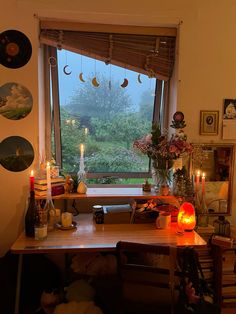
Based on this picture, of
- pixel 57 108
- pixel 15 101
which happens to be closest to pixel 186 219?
pixel 57 108

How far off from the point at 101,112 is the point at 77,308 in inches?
58.8

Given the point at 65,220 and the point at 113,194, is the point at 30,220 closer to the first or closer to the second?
the point at 65,220

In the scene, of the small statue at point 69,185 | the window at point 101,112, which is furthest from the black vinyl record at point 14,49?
the small statue at point 69,185

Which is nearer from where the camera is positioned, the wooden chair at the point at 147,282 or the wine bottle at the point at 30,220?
the wooden chair at the point at 147,282

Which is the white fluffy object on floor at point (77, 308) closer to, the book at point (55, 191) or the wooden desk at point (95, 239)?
the wooden desk at point (95, 239)

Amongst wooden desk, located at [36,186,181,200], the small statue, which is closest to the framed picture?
wooden desk, located at [36,186,181,200]

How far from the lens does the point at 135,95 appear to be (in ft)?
A: 8.11

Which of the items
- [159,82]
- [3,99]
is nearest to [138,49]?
[159,82]

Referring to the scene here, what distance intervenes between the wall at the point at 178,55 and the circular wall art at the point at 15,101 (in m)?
0.04

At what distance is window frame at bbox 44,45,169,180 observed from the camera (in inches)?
92.5

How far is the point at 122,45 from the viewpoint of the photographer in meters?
2.26

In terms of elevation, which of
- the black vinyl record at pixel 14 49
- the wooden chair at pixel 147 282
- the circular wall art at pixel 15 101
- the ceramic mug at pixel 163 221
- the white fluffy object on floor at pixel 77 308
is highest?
the black vinyl record at pixel 14 49

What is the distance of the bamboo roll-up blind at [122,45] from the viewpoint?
219 centimetres

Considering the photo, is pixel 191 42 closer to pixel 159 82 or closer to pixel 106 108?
pixel 159 82
